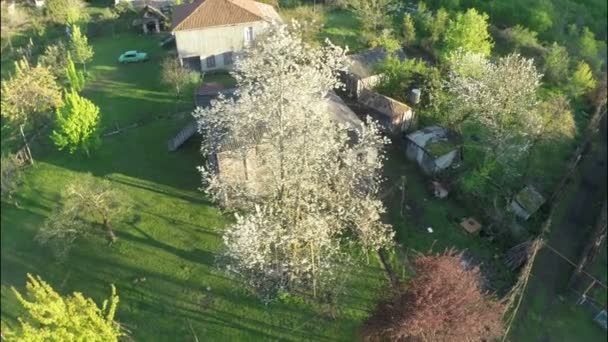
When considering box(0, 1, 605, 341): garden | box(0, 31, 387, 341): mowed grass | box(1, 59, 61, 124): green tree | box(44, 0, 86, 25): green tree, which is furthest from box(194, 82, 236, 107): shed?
box(44, 0, 86, 25): green tree

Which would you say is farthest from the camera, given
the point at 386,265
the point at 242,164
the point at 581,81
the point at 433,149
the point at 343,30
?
the point at 343,30

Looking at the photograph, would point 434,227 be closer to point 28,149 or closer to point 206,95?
point 206,95

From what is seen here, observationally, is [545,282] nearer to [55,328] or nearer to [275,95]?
[275,95]

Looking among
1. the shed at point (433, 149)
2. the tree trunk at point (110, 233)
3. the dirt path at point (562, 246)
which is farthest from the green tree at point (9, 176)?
the dirt path at point (562, 246)

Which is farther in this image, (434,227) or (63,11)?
(63,11)

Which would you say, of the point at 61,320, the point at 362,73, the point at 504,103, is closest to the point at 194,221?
the point at 61,320

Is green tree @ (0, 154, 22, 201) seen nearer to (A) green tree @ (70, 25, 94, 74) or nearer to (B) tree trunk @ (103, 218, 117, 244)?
(B) tree trunk @ (103, 218, 117, 244)

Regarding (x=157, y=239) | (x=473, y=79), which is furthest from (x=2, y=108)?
(x=473, y=79)
